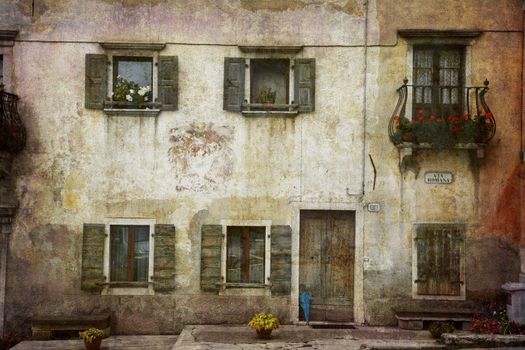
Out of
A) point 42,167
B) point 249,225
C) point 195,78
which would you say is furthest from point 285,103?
point 42,167

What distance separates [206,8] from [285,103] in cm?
268

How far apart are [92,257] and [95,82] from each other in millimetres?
3783

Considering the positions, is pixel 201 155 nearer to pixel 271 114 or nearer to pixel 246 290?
pixel 271 114

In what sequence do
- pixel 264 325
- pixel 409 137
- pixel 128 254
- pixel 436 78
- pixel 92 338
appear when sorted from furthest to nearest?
pixel 436 78, pixel 128 254, pixel 409 137, pixel 264 325, pixel 92 338

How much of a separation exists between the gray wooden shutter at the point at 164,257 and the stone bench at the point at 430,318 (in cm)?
499

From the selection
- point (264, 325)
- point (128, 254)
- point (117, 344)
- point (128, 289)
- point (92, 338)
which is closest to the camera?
point (92, 338)

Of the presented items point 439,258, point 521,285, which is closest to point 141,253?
point 439,258

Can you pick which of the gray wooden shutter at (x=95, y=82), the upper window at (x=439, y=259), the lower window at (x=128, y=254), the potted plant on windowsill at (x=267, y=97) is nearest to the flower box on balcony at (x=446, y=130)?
the upper window at (x=439, y=259)

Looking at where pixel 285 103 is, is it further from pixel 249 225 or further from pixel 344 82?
pixel 249 225

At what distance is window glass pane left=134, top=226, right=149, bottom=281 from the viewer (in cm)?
1130

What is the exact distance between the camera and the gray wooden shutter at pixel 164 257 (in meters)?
11.1

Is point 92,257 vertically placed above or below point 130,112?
below

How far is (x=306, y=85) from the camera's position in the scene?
11.2 metres

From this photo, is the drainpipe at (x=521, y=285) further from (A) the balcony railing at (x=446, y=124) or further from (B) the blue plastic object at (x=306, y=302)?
(B) the blue plastic object at (x=306, y=302)
